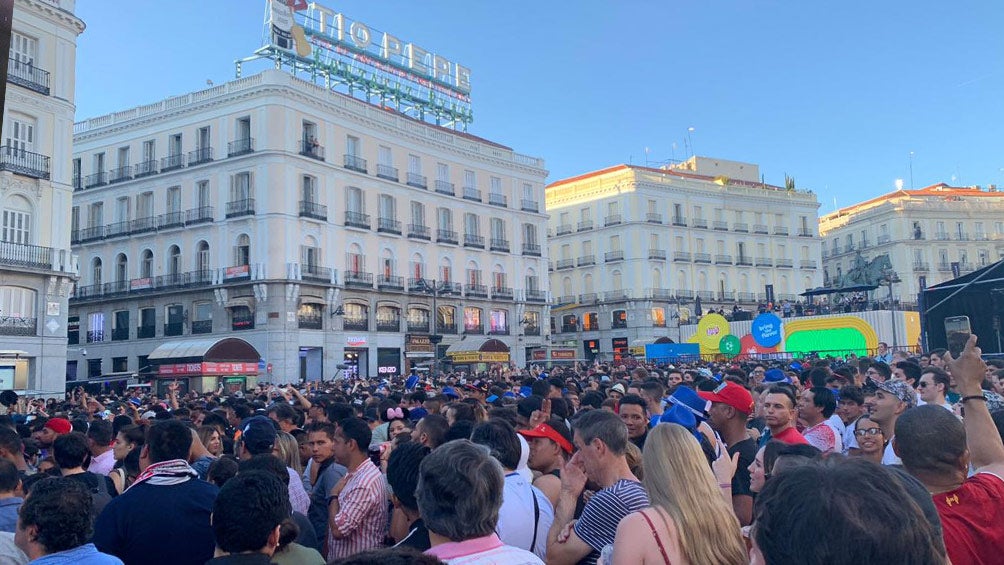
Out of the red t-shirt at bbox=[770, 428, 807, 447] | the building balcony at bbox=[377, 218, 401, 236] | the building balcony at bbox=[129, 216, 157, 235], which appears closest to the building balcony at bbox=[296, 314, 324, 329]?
the building balcony at bbox=[377, 218, 401, 236]

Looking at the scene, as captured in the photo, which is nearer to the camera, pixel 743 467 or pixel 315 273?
pixel 743 467

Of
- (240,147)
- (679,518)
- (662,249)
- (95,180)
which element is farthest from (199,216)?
(679,518)

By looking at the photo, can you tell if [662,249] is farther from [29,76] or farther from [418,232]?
[29,76]

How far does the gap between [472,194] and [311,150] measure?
12.1 m

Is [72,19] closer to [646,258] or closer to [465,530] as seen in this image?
[465,530]

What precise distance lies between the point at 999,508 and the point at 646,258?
55042 millimetres

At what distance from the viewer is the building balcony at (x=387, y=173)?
4309 centimetres

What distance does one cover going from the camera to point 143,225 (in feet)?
136

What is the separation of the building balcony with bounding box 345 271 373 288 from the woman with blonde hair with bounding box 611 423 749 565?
125 feet

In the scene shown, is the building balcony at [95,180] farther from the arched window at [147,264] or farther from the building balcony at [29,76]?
the building balcony at [29,76]

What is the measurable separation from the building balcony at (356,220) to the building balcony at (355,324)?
16.9 ft

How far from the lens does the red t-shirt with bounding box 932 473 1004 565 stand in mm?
2996

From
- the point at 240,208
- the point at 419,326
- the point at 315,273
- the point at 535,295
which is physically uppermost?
the point at 240,208

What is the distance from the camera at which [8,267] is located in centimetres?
2580
